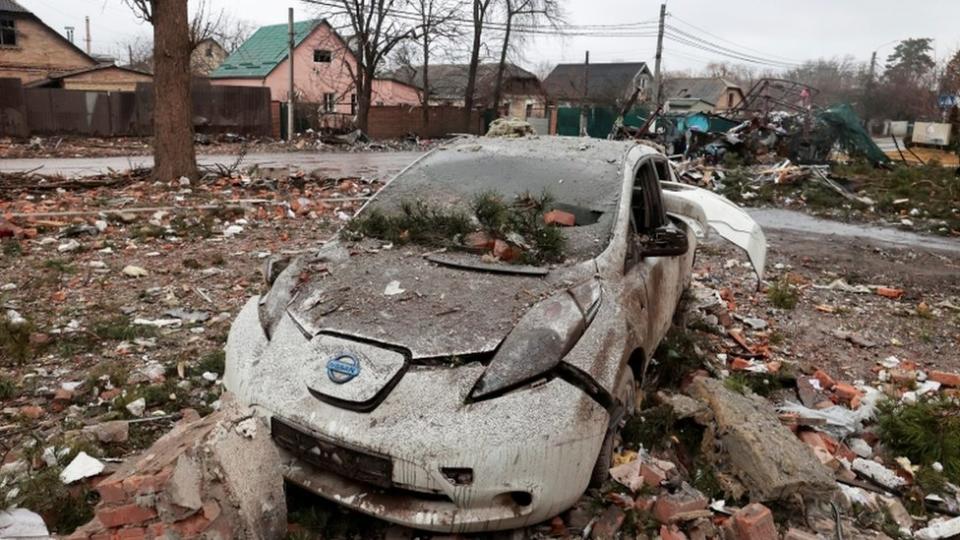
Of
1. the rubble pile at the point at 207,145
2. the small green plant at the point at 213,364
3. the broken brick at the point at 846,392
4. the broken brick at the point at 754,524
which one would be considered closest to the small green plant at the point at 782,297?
the broken brick at the point at 846,392

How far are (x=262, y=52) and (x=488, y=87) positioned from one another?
14.4 metres

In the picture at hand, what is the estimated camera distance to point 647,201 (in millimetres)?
4492

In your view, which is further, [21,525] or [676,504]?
[676,504]

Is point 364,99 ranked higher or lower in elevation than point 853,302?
higher

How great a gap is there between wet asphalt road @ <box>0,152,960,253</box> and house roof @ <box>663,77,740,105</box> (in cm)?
3989

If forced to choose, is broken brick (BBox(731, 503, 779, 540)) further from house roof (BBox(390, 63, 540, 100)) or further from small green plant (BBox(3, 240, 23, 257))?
house roof (BBox(390, 63, 540, 100))

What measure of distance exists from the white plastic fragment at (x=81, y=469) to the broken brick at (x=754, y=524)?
275cm

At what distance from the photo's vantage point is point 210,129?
2969 centimetres

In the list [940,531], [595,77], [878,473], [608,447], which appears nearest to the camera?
[608,447]

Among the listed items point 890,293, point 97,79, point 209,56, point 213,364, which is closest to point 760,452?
point 213,364

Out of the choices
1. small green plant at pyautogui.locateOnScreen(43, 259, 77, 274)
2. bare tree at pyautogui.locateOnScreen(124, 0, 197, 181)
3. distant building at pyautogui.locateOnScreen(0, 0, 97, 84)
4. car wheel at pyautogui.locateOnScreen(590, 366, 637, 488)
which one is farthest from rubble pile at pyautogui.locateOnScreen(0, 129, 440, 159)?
car wheel at pyautogui.locateOnScreen(590, 366, 637, 488)

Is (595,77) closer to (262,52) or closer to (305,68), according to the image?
(305,68)

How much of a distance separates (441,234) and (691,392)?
68.1 inches

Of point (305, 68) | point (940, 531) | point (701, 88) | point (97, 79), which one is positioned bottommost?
point (940, 531)
